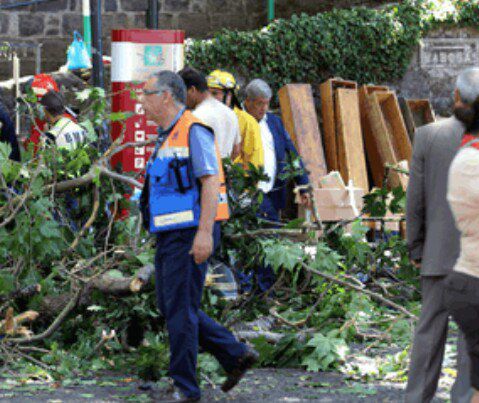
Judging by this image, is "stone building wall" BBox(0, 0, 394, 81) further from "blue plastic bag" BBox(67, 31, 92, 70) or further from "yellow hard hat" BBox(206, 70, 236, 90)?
"yellow hard hat" BBox(206, 70, 236, 90)

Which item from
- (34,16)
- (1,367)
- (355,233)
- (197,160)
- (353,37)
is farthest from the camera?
(34,16)

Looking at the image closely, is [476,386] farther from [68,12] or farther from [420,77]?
[68,12]

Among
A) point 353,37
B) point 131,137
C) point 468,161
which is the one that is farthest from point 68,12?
point 468,161

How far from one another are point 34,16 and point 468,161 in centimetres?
1391

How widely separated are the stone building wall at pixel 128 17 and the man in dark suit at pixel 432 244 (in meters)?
11.9

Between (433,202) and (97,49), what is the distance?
21.7ft

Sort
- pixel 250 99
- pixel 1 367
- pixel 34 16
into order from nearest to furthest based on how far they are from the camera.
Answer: pixel 1 367 < pixel 250 99 < pixel 34 16

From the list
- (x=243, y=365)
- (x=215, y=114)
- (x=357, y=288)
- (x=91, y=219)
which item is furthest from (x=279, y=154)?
(x=243, y=365)

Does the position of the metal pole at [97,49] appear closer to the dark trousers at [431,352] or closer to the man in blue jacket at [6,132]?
the man in blue jacket at [6,132]

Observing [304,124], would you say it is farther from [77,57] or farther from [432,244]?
[432,244]

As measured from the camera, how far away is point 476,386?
494 cm

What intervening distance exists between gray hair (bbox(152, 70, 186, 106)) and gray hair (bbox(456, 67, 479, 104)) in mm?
1679

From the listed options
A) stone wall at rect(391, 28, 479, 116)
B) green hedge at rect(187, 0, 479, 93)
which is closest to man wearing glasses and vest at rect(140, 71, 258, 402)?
green hedge at rect(187, 0, 479, 93)

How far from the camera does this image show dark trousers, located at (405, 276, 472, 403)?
19.4 feet
